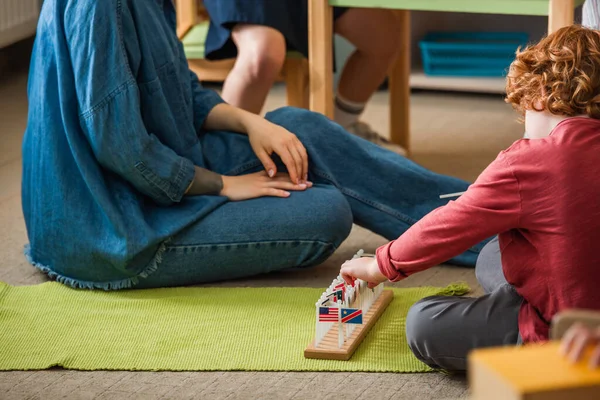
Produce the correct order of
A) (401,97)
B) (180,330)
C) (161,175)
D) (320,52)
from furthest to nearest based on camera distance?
1. (401,97)
2. (320,52)
3. (161,175)
4. (180,330)

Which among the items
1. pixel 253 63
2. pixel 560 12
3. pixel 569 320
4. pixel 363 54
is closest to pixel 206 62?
pixel 253 63

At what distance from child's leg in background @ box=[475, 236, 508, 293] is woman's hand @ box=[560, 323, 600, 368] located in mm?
849

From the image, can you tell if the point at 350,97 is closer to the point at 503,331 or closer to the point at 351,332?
the point at 351,332

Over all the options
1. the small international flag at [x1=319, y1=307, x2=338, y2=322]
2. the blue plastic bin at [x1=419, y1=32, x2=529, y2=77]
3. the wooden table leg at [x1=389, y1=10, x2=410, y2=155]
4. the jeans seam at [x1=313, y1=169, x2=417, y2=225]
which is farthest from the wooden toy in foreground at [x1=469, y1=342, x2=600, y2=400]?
the blue plastic bin at [x1=419, y1=32, x2=529, y2=77]

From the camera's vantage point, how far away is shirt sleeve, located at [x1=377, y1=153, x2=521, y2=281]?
3.57ft

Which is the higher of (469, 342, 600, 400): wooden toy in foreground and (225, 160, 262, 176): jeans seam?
(469, 342, 600, 400): wooden toy in foreground

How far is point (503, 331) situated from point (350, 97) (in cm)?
132

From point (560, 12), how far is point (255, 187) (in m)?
0.67

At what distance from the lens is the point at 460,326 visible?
122cm

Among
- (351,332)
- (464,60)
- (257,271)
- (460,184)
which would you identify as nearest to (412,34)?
(464,60)

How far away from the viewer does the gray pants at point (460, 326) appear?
1.20 meters

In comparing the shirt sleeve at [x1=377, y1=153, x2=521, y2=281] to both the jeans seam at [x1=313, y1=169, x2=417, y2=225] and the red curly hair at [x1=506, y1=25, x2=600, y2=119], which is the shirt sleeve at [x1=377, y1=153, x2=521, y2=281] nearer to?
the red curly hair at [x1=506, y1=25, x2=600, y2=119]

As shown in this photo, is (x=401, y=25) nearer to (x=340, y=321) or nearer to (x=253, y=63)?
(x=253, y=63)

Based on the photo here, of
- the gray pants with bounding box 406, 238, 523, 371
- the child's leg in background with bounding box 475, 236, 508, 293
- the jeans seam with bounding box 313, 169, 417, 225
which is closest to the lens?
the gray pants with bounding box 406, 238, 523, 371
